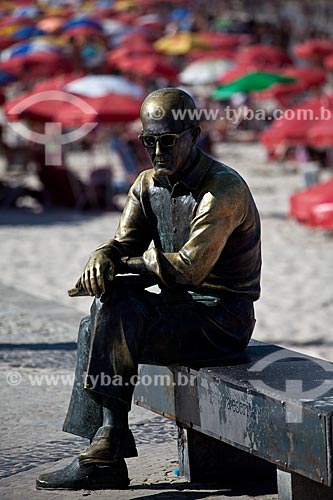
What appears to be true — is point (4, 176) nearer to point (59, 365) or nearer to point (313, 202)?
point (313, 202)

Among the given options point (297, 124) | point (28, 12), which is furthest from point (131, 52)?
point (28, 12)

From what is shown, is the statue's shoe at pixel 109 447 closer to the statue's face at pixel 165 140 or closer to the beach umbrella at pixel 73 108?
the statue's face at pixel 165 140

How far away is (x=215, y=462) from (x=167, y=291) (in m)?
0.76

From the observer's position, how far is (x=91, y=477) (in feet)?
15.4

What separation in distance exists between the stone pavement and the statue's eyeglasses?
1379mm

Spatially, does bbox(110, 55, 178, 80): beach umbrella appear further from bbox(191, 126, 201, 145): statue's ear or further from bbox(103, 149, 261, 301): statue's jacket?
bbox(191, 126, 201, 145): statue's ear

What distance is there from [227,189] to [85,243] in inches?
357

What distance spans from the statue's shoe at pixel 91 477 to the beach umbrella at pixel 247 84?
19109mm

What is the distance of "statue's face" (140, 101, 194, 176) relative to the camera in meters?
4.67

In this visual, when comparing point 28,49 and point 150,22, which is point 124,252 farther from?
point 150,22

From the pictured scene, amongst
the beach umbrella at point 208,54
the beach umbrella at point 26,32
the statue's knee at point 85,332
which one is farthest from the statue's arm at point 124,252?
the beach umbrella at point 26,32

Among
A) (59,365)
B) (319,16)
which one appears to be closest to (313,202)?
(59,365)

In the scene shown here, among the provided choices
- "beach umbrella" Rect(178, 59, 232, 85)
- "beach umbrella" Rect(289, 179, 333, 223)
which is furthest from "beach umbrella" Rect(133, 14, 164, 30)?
"beach umbrella" Rect(289, 179, 333, 223)

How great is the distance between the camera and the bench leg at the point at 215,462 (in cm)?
493
